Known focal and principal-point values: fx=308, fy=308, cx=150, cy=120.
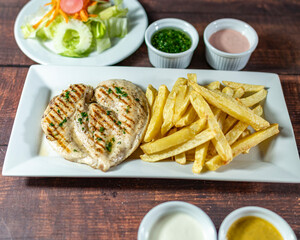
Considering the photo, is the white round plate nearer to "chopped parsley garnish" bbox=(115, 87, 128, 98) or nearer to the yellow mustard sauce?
"chopped parsley garnish" bbox=(115, 87, 128, 98)

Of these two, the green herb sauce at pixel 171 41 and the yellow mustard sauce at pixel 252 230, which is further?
the green herb sauce at pixel 171 41

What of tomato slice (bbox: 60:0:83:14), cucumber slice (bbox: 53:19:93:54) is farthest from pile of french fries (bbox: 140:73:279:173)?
tomato slice (bbox: 60:0:83:14)

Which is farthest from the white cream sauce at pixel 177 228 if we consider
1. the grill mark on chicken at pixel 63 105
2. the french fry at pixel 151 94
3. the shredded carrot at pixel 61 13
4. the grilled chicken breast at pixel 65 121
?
the shredded carrot at pixel 61 13

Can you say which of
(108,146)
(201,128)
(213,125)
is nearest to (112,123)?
(108,146)

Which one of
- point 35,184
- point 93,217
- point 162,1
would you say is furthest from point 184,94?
point 162,1

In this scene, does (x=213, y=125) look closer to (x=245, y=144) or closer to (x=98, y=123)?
(x=245, y=144)

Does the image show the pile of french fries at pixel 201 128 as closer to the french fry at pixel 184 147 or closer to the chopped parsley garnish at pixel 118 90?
the french fry at pixel 184 147
